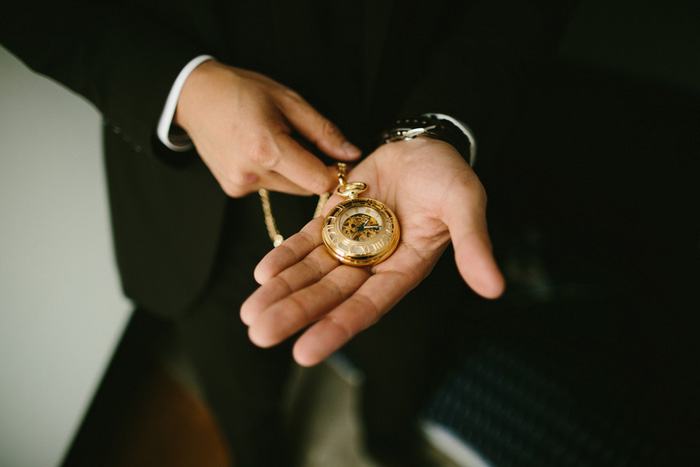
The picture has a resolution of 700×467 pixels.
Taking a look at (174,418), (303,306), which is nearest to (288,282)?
(303,306)

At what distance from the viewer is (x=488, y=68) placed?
130 centimetres

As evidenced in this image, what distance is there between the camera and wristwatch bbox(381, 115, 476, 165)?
1.16 meters

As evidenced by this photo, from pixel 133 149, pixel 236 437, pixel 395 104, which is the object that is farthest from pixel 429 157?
pixel 236 437

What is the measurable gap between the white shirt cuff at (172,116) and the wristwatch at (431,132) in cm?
58

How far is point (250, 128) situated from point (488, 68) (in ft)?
2.71

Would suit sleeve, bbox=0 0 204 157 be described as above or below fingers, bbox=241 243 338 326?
above

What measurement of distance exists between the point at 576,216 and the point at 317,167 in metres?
2.47

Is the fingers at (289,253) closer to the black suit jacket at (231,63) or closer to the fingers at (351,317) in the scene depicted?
the fingers at (351,317)

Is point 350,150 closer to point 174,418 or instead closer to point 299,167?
point 299,167

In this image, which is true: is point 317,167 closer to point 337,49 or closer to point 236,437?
point 337,49

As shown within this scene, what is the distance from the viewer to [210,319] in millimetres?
1566

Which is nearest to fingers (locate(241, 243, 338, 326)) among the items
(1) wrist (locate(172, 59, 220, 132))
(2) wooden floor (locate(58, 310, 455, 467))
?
(1) wrist (locate(172, 59, 220, 132))

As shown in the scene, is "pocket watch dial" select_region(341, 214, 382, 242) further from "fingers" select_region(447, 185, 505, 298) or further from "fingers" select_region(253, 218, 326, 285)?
"fingers" select_region(447, 185, 505, 298)

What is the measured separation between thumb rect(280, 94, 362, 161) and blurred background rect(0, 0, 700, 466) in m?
0.95
